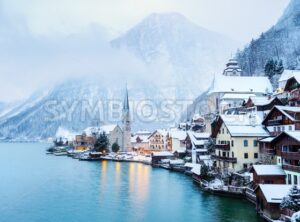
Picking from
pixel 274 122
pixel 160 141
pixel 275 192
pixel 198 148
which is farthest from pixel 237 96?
pixel 275 192

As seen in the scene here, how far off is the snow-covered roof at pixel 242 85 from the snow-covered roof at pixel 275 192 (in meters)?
72.2

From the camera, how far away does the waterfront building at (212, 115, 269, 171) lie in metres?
54.6

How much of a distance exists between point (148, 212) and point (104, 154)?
3460 inches

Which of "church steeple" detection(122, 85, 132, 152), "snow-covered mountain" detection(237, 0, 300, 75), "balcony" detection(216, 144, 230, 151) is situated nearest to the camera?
"balcony" detection(216, 144, 230, 151)

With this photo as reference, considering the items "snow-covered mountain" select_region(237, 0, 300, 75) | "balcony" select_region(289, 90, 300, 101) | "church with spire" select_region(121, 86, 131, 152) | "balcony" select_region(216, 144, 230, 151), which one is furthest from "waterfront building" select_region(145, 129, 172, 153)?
"balcony" select_region(216, 144, 230, 151)

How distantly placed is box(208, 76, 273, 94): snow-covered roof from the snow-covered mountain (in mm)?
32116

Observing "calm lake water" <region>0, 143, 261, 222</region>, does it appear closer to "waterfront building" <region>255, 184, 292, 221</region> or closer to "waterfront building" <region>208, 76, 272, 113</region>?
"waterfront building" <region>255, 184, 292, 221</region>

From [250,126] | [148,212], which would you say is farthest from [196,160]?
[148,212]

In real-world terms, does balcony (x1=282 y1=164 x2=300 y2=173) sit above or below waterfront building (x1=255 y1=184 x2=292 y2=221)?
above

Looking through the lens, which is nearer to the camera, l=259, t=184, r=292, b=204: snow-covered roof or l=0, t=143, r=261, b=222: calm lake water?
l=259, t=184, r=292, b=204: snow-covered roof

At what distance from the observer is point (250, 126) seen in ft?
185

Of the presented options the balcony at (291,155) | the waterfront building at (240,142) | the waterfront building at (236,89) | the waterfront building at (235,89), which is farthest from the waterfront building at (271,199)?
the waterfront building at (236,89)

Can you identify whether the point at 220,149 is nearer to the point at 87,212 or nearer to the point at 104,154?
the point at 87,212

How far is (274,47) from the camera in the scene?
469 ft
